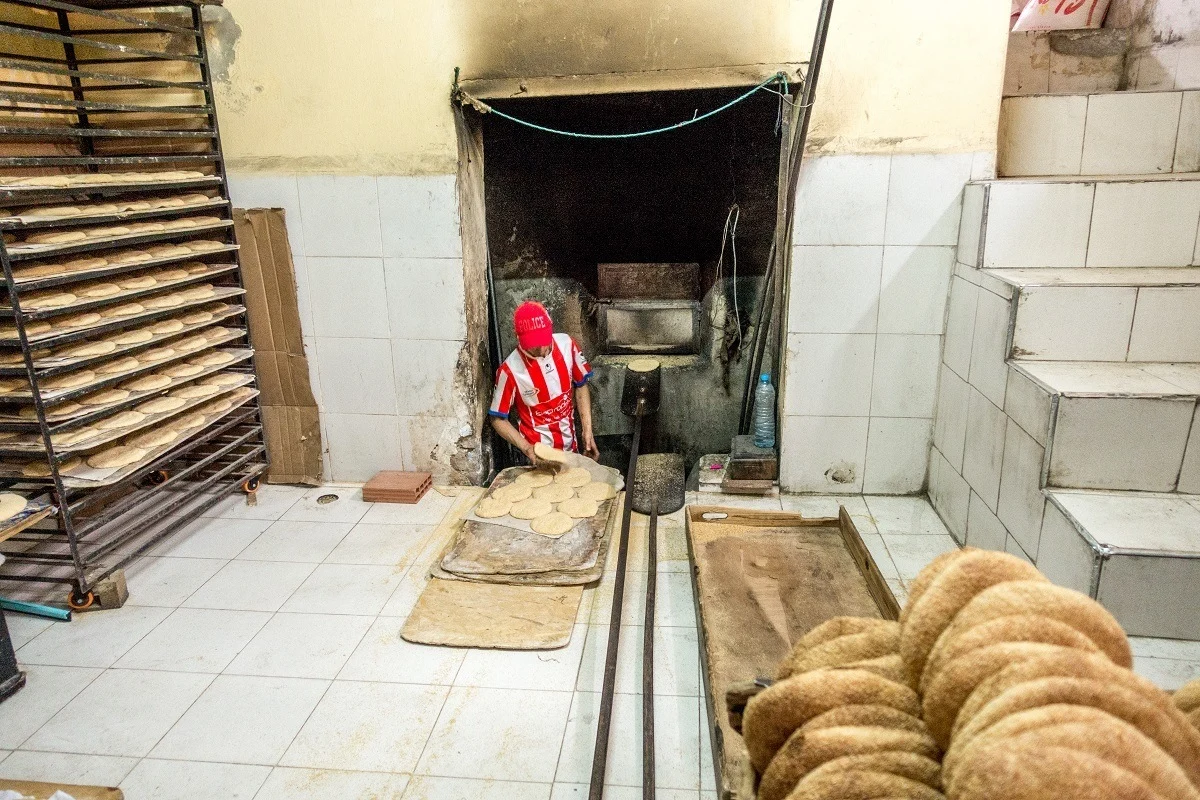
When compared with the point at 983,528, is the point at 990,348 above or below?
above

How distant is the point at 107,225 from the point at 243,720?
2362 mm

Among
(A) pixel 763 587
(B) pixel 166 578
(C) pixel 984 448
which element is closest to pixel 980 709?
(A) pixel 763 587

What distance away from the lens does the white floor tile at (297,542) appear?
3.10 m

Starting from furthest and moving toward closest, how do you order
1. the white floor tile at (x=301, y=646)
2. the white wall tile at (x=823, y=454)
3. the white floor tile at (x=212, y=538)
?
the white wall tile at (x=823, y=454), the white floor tile at (x=212, y=538), the white floor tile at (x=301, y=646)

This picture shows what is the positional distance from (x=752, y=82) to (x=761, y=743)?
2788mm

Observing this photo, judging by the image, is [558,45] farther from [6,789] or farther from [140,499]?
[6,789]

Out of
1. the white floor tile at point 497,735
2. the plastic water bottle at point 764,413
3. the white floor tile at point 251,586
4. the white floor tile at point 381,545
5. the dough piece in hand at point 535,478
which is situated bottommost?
the white floor tile at point 497,735

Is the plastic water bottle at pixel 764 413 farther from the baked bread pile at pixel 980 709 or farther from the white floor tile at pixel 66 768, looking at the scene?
the white floor tile at pixel 66 768

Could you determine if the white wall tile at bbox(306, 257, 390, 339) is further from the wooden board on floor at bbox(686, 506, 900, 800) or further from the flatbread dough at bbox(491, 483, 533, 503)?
the wooden board on floor at bbox(686, 506, 900, 800)

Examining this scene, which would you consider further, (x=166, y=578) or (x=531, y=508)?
(x=531, y=508)

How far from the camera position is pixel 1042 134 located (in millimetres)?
2951

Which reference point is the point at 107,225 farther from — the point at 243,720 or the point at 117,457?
the point at 243,720

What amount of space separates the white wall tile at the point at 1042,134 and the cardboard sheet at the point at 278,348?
3.41 meters

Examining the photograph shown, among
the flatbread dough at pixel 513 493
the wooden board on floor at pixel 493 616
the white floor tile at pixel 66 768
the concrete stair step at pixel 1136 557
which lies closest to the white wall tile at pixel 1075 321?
the concrete stair step at pixel 1136 557
